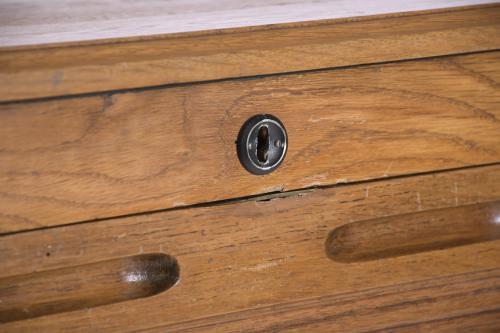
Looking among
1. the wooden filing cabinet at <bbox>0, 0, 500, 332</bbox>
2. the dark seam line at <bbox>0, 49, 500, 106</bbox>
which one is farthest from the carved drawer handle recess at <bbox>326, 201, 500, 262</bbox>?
the dark seam line at <bbox>0, 49, 500, 106</bbox>

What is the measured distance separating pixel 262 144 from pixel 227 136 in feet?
0.09

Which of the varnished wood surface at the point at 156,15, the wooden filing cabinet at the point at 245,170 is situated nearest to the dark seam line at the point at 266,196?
the wooden filing cabinet at the point at 245,170

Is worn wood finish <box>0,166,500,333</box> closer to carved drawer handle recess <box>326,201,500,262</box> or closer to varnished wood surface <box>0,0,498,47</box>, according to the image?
carved drawer handle recess <box>326,201,500,262</box>

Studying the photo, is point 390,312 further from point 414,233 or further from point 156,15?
point 156,15

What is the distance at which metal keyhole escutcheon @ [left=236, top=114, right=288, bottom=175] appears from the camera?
1.77ft

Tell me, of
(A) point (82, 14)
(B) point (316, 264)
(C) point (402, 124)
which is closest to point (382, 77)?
(C) point (402, 124)

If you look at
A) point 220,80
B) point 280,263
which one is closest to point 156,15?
point 220,80

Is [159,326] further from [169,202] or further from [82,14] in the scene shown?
[82,14]

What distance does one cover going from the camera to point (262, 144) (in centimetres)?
55

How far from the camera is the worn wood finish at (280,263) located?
0.54 metres

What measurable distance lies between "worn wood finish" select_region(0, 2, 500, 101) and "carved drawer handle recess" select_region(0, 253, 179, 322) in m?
0.14

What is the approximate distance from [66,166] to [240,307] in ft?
0.59

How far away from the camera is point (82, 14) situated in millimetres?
648

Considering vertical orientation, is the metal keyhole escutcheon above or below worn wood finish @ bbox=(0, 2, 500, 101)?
below
